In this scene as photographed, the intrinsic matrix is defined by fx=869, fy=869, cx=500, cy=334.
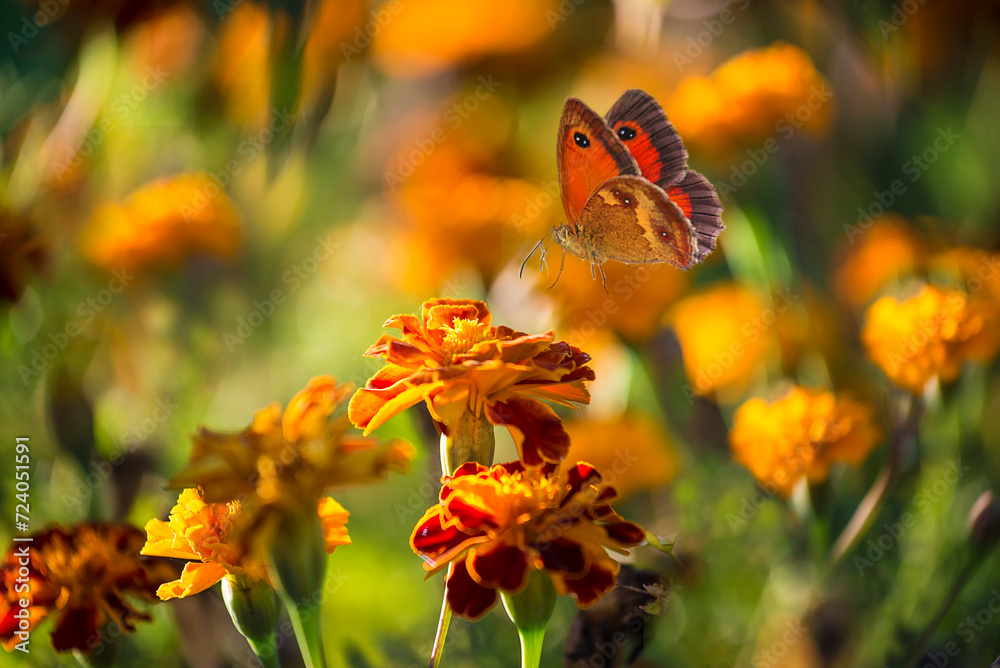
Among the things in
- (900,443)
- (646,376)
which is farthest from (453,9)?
(900,443)

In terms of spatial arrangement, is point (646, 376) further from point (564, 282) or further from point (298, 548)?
point (298, 548)

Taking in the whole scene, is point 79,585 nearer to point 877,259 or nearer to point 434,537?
point 434,537

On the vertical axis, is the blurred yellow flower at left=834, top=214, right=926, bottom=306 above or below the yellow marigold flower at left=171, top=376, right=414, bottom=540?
above

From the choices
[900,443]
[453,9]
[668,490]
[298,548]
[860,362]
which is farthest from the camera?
[453,9]

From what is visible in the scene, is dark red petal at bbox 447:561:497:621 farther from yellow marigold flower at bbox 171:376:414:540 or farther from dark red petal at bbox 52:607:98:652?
dark red petal at bbox 52:607:98:652

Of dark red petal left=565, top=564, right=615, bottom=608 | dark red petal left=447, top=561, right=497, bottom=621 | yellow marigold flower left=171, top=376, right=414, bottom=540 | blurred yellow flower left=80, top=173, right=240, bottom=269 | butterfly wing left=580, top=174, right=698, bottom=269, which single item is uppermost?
butterfly wing left=580, top=174, right=698, bottom=269

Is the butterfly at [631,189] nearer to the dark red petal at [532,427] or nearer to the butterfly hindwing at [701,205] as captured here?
the butterfly hindwing at [701,205]

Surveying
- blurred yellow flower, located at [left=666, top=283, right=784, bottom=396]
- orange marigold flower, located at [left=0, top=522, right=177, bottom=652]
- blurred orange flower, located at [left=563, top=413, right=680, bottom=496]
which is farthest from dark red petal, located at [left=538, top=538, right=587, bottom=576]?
blurred yellow flower, located at [left=666, top=283, right=784, bottom=396]
